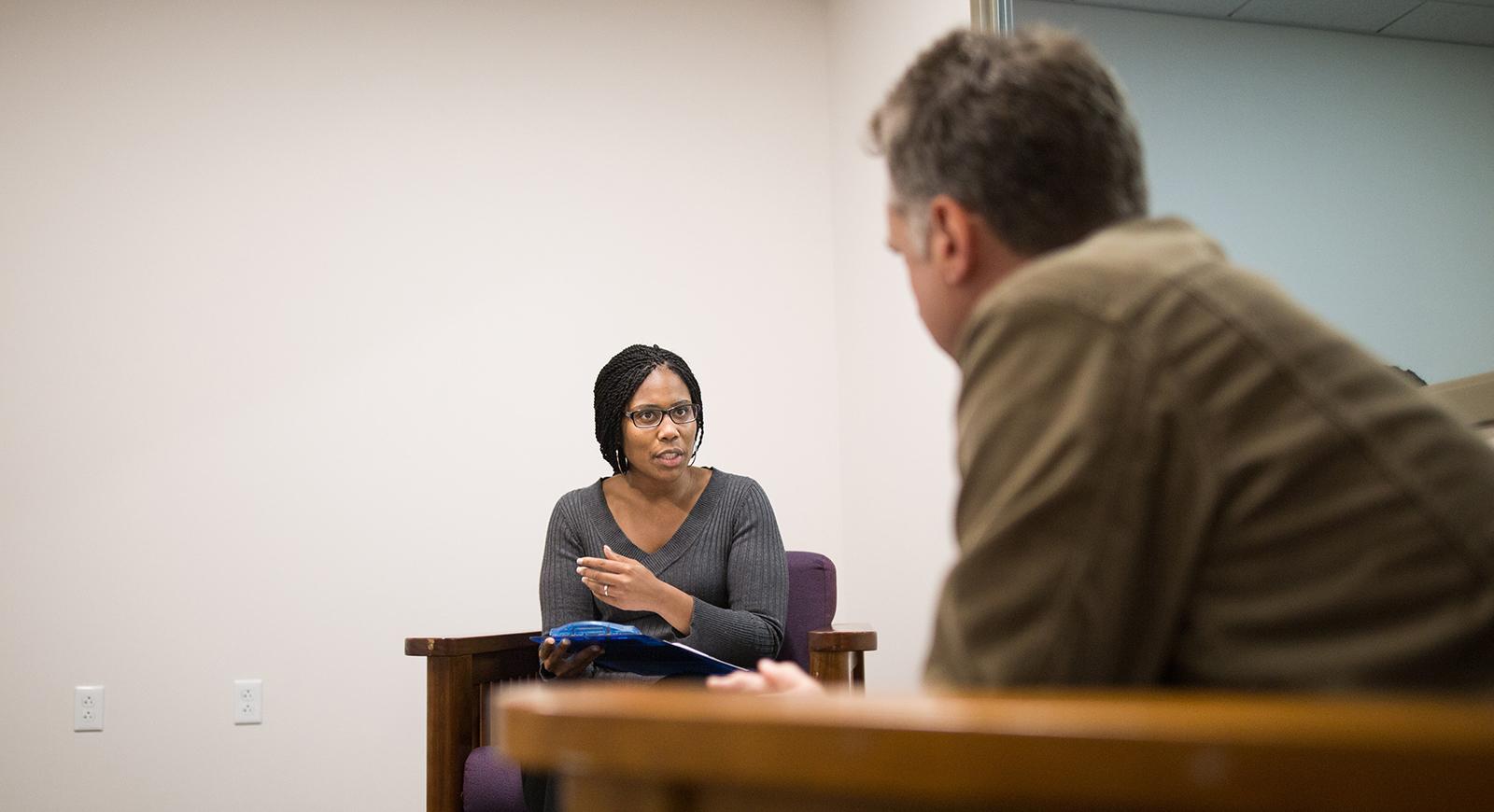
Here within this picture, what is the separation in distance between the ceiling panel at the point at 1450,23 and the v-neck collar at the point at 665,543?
158 cm

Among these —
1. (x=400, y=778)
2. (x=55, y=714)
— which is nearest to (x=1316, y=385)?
(x=400, y=778)

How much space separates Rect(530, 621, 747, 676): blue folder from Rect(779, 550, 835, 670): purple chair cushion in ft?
1.71

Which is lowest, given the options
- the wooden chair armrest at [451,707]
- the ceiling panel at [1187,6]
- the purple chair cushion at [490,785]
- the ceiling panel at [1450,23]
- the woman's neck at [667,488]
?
the purple chair cushion at [490,785]

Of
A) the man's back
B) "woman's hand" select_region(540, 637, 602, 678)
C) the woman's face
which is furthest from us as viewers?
the woman's face

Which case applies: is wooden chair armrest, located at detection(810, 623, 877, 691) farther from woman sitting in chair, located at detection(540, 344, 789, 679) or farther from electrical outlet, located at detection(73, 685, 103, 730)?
electrical outlet, located at detection(73, 685, 103, 730)

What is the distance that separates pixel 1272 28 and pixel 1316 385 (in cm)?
187

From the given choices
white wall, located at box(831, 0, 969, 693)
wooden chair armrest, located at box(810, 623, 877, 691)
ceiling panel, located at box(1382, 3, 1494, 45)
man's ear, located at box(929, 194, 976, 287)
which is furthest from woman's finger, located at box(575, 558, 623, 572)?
ceiling panel, located at box(1382, 3, 1494, 45)

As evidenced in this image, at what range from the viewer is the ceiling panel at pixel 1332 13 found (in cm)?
200

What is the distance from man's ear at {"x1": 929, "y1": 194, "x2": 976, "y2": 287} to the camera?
0.89m

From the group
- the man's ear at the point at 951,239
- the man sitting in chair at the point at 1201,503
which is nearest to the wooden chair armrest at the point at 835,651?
the man's ear at the point at 951,239

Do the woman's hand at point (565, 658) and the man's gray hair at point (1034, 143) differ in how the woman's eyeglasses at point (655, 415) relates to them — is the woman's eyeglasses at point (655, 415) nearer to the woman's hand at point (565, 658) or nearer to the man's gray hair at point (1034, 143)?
the woman's hand at point (565, 658)

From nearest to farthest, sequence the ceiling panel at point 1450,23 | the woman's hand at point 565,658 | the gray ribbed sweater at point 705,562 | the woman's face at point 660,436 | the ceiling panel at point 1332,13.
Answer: the ceiling panel at point 1450,23, the ceiling panel at point 1332,13, the woman's hand at point 565,658, the gray ribbed sweater at point 705,562, the woman's face at point 660,436

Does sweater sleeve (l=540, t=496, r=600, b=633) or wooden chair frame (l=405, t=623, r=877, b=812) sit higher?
sweater sleeve (l=540, t=496, r=600, b=633)

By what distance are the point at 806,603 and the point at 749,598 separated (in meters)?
0.25
